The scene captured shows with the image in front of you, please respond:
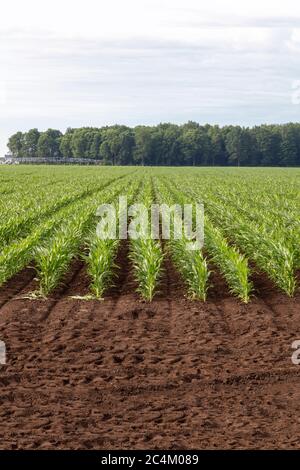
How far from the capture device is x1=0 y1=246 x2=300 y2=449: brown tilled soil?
5559 mm

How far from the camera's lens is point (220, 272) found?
11.9 m

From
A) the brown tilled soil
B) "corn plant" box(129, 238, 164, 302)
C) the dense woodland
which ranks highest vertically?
the dense woodland

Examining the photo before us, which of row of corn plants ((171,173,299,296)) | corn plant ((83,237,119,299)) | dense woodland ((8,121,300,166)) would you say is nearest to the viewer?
corn plant ((83,237,119,299))

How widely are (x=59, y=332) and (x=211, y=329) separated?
1820 millimetres

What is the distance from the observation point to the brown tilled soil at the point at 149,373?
18.2 feet

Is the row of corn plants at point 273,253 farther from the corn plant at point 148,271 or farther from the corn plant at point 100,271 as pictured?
the corn plant at point 100,271

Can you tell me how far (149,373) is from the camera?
6.98 meters

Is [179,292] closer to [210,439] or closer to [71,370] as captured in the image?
[71,370]

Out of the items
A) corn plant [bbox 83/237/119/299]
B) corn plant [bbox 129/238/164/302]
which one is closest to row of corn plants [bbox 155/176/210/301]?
corn plant [bbox 129/238/164/302]

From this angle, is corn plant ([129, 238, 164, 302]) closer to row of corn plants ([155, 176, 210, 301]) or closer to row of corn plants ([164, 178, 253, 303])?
row of corn plants ([155, 176, 210, 301])

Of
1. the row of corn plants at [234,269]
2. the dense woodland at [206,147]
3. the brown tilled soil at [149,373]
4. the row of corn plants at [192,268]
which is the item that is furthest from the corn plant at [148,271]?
the dense woodland at [206,147]

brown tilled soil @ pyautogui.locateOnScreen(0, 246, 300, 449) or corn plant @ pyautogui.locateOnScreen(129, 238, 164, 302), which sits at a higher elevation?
corn plant @ pyautogui.locateOnScreen(129, 238, 164, 302)

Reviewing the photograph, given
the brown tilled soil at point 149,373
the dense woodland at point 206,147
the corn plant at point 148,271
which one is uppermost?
the dense woodland at point 206,147

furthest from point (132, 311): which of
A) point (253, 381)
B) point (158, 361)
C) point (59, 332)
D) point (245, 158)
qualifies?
point (245, 158)
